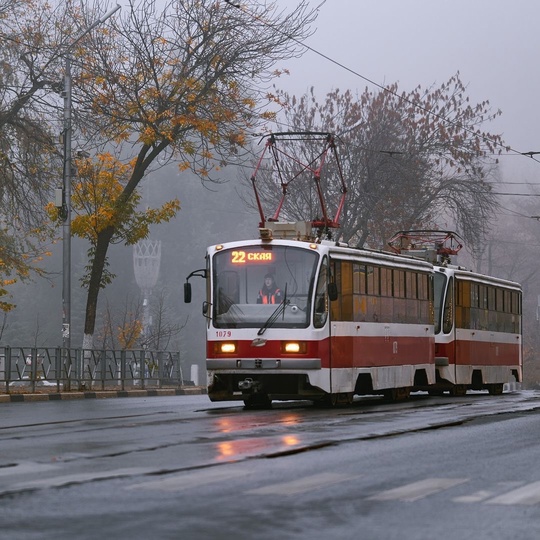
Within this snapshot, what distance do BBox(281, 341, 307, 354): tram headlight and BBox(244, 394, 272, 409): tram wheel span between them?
1595 mm

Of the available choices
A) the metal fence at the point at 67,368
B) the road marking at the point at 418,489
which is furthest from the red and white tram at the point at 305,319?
the road marking at the point at 418,489

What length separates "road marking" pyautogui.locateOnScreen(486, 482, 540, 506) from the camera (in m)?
9.35

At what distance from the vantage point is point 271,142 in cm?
2650

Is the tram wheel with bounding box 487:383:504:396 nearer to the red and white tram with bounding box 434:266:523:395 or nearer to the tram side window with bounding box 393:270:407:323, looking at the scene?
the red and white tram with bounding box 434:266:523:395

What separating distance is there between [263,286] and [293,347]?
1148 mm

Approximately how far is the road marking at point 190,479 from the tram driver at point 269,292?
38.4ft

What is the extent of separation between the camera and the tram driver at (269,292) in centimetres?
2300

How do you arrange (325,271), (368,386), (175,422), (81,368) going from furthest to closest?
(81,368) → (368,386) → (325,271) → (175,422)

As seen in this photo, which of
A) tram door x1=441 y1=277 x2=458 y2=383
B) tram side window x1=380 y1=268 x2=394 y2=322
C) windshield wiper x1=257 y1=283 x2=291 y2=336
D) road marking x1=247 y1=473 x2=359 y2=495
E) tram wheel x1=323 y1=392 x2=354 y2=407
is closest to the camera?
road marking x1=247 y1=473 x2=359 y2=495

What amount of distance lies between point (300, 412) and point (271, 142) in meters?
6.66

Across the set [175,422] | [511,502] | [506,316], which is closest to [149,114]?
[506,316]

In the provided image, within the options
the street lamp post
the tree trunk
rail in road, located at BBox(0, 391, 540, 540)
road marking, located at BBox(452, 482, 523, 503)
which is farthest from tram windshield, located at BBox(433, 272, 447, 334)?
road marking, located at BBox(452, 482, 523, 503)

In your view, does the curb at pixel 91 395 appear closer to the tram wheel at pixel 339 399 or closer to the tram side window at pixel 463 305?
the tram wheel at pixel 339 399

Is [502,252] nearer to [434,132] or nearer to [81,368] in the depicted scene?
[434,132]
